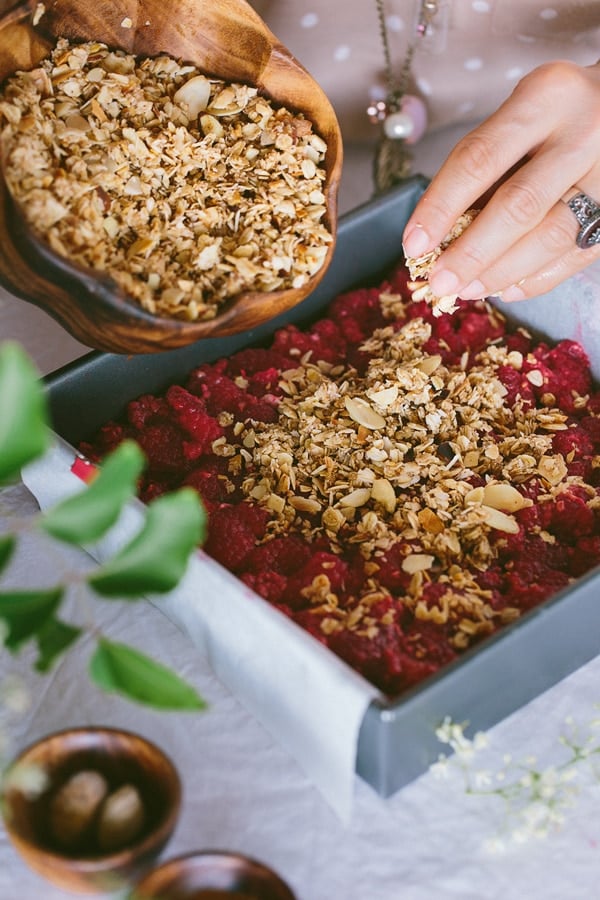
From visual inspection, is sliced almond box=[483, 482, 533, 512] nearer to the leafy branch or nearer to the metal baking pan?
the metal baking pan

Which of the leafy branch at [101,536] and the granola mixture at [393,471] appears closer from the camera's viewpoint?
the leafy branch at [101,536]

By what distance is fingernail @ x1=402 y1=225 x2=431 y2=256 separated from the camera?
3.34ft

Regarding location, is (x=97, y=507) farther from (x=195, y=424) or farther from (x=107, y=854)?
(x=195, y=424)

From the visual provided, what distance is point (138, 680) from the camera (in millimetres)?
639

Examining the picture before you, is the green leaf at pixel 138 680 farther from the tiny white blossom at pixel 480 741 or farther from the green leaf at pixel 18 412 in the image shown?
the tiny white blossom at pixel 480 741

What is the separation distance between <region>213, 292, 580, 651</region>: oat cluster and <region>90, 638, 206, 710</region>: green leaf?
0.82 feet

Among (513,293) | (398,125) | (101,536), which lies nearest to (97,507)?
(101,536)

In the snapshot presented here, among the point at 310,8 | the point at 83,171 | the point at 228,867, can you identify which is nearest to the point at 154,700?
the point at 228,867

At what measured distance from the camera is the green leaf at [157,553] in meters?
0.62

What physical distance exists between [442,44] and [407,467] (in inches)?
34.6

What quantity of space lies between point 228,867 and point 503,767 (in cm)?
29

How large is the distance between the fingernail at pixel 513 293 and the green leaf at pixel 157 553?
0.62m

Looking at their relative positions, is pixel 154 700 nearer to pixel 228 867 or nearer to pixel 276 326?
pixel 228 867

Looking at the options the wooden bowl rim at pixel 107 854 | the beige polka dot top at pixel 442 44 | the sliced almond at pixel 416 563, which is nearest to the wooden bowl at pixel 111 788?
the wooden bowl rim at pixel 107 854
